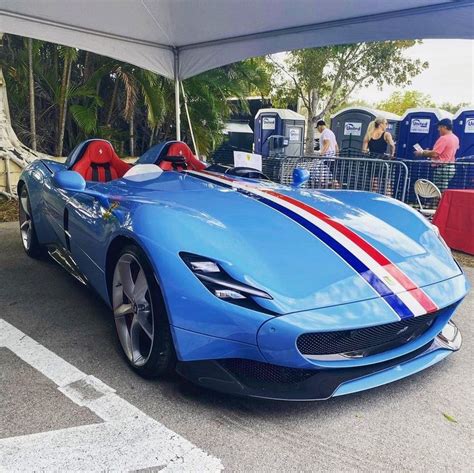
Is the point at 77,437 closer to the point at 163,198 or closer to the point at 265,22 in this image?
the point at 163,198

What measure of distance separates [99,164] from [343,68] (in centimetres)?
1463

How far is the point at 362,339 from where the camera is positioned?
1921mm

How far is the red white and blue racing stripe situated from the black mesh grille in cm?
50

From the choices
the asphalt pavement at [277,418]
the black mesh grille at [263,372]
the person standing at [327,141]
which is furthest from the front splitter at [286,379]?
the person standing at [327,141]

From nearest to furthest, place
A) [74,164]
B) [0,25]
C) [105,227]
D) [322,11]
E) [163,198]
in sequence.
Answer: [105,227]
[163,198]
[74,164]
[322,11]
[0,25]

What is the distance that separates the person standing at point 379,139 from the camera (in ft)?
29.4

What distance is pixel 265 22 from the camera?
533 centimetres

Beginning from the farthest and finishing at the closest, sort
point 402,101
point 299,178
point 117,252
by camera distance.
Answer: point 402,101
point 299,178
point 117,252

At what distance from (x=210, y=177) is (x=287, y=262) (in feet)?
5.18

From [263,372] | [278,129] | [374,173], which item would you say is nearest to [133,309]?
[263,372]

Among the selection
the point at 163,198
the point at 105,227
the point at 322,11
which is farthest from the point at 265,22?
the point at 105,227

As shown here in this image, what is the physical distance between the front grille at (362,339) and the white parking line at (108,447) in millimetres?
576

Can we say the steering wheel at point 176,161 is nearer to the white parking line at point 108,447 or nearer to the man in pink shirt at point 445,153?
the white parking line at point 108,447

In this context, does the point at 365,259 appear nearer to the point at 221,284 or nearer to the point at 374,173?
the point at 221,284
